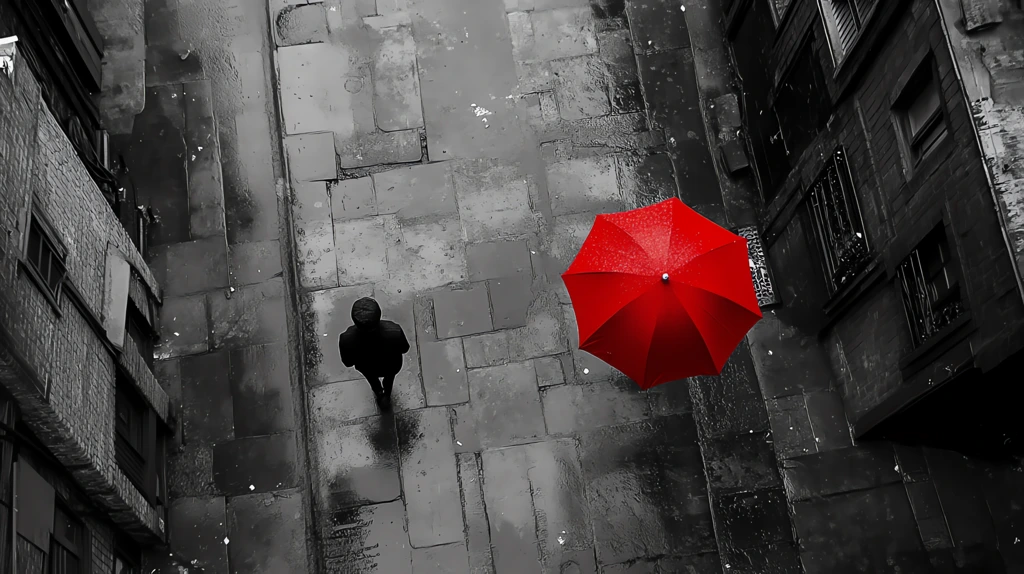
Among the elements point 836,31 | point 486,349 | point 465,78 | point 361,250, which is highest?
point 465,78

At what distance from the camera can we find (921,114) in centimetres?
680

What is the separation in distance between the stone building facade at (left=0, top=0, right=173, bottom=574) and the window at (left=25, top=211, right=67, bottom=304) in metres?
0.01

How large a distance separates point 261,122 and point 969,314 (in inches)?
291

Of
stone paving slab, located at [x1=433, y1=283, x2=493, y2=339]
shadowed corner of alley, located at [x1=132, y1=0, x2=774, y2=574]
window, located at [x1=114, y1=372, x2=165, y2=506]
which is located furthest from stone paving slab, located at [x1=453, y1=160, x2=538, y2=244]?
window, located at [x1=114, y1=372, x2=165, y2=506]

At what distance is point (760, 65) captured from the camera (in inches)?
370

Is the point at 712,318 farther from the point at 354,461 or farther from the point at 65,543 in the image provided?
the point at 65,543

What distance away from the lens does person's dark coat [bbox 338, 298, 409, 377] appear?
21.1 ft

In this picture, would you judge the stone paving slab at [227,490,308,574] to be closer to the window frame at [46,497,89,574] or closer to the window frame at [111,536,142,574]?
the window frame at [111,536,142,574]

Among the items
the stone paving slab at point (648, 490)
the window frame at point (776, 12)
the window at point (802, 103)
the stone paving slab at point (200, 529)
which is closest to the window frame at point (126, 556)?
the stone paving slab at point (200, 529)

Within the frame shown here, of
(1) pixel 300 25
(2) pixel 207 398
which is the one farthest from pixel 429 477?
(1) pixel 300 25

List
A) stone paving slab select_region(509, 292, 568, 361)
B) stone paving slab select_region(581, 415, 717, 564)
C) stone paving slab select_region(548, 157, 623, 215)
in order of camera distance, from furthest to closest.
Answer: stone paving slab select_region(548, 157, 623, 215) < stone paving slab select_region(509, 292, 568, 361) < stone paving slab select_region(581, 415, 717, 564)

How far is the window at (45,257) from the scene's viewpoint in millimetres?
6047

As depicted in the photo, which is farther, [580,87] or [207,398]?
[580,87]

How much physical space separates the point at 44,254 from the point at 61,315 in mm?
474
